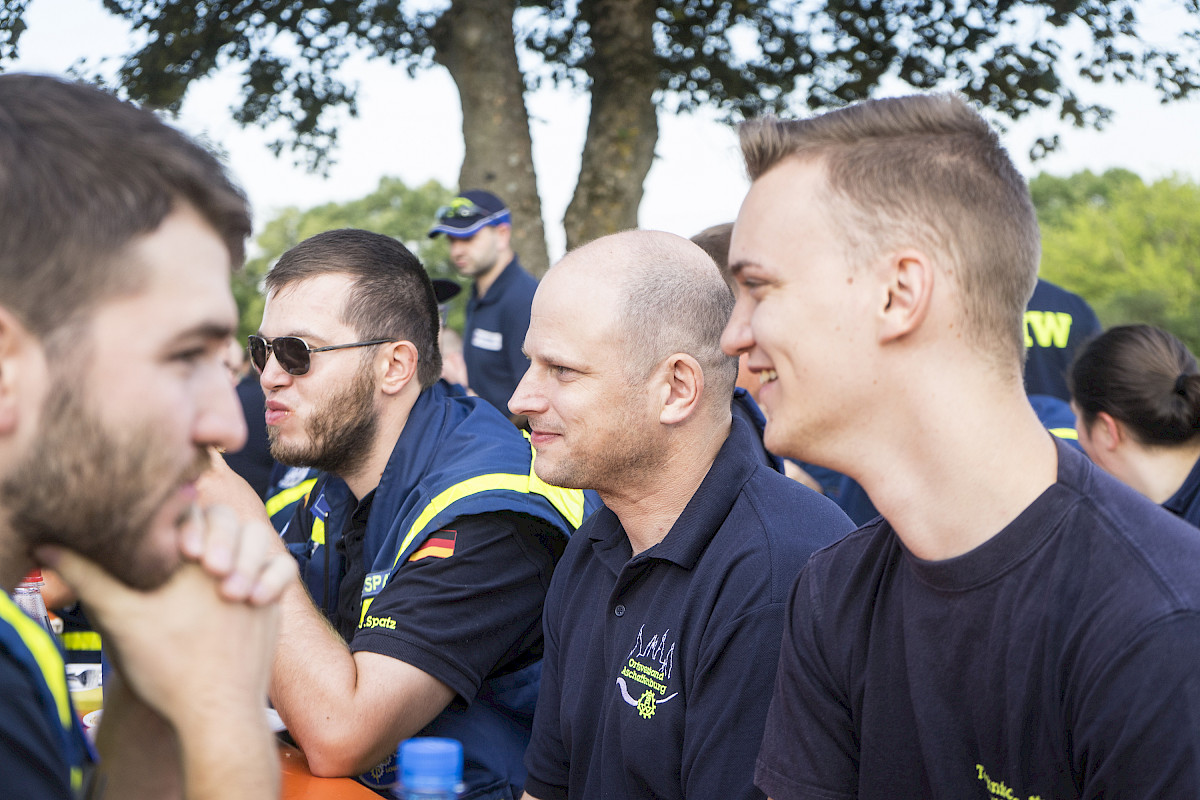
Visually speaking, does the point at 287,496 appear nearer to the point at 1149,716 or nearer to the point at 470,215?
the point at 1149,716

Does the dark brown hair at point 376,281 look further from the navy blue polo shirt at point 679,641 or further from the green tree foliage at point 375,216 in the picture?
the green tree foliage at point 375,216

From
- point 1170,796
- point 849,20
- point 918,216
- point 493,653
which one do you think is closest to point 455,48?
point 849,20

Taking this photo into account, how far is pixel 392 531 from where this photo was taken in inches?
118

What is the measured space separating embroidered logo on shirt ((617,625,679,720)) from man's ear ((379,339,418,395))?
1.33m

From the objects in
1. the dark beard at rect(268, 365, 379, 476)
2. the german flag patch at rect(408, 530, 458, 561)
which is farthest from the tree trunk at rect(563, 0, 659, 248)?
the german flag patch at rect(408, 530, 458, 561)

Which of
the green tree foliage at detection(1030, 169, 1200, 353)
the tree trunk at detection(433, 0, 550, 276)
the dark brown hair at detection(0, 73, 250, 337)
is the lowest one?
the green tree foliage at detection(1030, 169, 1200, 353)

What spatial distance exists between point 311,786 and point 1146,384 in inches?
127

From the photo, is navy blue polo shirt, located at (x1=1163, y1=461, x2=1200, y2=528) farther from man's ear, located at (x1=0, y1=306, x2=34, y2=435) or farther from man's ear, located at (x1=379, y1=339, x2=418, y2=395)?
man's ear, located at (x1=0, y1=306, x2=34, y2=435)

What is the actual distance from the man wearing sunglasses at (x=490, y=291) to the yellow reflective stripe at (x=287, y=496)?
3009mm

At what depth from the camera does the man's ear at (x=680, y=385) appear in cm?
265

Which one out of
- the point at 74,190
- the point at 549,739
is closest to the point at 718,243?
the point at 549,739

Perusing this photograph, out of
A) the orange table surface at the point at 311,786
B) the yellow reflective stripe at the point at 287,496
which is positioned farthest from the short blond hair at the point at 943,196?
the yellow reflective stripe at the point at 287,496

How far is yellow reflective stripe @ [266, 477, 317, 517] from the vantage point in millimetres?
3887

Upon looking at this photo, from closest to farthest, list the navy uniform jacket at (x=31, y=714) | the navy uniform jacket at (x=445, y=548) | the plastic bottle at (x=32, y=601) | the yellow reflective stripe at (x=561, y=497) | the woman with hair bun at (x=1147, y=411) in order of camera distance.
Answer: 1. the navy uniform jacket at (x=31, y=714)
2. the navy uniform jacket at (x=445, y=548)
3. the plastic bottle at (x=32, y=601)
4. the yellow reflective stripe at (x=561, y=497)
5. the woman with hair bun at (x=1147, y=411)
